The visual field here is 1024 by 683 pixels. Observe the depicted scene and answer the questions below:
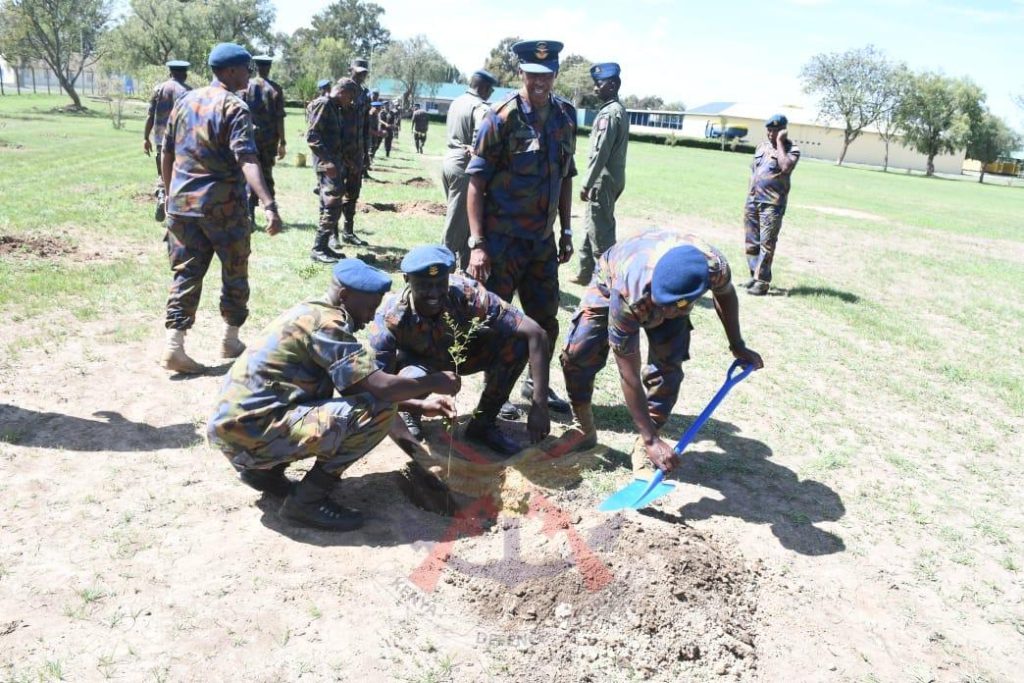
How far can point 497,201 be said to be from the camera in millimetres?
4574

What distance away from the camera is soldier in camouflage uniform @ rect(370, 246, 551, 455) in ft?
12.4

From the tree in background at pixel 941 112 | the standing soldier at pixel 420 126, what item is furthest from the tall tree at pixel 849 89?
the standing soldier at pixel 420 126

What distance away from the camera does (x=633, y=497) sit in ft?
12.4

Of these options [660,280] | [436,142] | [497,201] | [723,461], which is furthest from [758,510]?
[436,142]

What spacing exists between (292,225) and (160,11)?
42099mm

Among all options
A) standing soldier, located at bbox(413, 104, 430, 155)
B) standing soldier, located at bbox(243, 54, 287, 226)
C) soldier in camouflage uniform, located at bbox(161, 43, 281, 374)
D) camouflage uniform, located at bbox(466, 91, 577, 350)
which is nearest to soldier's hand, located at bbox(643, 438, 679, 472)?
camouflage uniform, located at bbox(466, 91, 577, 350)

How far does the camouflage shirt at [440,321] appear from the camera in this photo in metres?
4.03

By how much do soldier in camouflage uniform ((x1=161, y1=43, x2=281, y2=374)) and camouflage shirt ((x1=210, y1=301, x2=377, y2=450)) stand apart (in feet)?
5.45

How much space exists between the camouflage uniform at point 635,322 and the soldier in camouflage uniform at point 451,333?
316 millimetres

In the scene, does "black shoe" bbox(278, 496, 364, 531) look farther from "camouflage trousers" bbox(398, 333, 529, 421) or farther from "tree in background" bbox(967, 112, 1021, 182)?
"tree in background" bbox(967, 112, 1021, 182)

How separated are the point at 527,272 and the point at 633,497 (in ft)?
5.53

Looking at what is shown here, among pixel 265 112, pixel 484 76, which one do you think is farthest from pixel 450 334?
pixel 265 112

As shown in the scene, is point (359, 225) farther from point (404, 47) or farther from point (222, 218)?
point (404, 47)

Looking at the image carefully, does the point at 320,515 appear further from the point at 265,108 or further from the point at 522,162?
the point at 265,108
